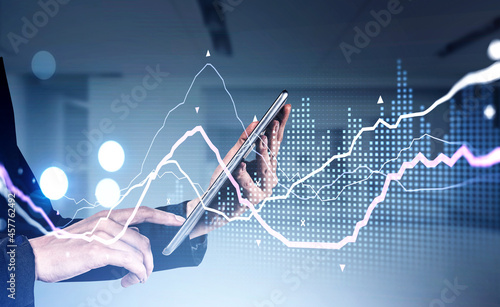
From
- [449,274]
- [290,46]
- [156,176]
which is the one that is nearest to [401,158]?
[449,274]

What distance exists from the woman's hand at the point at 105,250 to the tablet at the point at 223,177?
1.4 inches

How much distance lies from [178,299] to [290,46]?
0.87m

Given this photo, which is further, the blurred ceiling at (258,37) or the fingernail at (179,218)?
the fingernail at (179,218)

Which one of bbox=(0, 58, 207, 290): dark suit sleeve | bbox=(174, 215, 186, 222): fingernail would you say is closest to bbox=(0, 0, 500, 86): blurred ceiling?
bbox=(0, 58, 207, 290): dark suit sleeve

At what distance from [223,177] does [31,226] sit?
0.72 m

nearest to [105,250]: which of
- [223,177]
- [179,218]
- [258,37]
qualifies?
[179,218]

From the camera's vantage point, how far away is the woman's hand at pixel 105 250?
3.40ft

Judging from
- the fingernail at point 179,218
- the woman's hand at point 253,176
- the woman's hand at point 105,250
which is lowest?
the woman's hand at point 105,250

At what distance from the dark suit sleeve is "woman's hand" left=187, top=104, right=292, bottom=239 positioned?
0.07 metres

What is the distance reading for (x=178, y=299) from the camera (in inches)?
40.7

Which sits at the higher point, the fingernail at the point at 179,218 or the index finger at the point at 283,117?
the index finger at the point at 283,117
